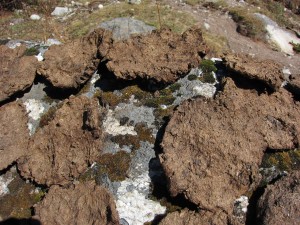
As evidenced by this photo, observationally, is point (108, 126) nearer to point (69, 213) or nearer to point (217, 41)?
point (69, 213)

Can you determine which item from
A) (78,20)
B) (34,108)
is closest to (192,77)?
(34,108)

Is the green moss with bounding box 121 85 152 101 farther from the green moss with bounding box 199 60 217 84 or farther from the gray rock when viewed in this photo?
the gray rock

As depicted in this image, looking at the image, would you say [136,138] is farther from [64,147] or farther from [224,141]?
[224,141]

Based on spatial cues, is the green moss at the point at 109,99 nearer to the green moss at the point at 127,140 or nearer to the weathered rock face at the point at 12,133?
the green moss at the point at 127,140

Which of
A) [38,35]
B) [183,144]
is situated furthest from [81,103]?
[38,35]

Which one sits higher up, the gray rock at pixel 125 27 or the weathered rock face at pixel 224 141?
the weathered rock face at pixel 224 141

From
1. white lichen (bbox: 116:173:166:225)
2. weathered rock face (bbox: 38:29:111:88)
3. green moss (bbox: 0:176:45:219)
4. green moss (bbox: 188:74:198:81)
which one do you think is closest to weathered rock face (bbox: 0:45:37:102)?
weathered rock face (bbox: 38:29:111:88)

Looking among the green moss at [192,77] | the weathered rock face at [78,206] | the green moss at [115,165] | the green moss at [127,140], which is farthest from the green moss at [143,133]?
the green moss at [192,77]
